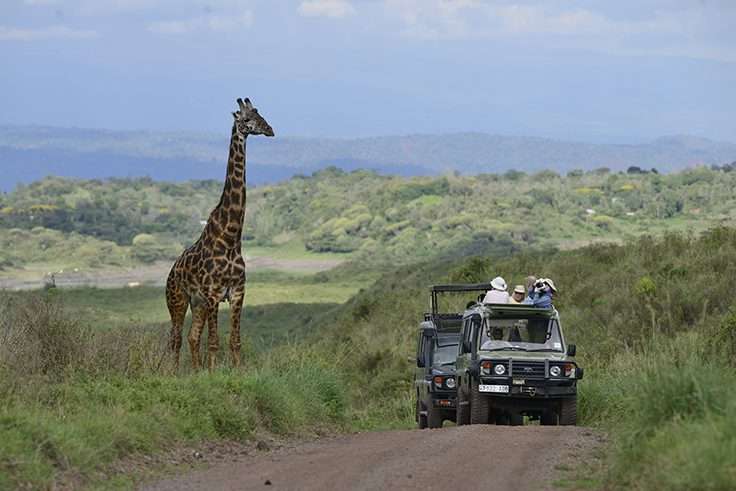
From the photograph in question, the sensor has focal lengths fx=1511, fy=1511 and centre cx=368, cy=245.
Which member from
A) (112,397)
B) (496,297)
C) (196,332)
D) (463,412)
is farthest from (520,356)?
(112,397)

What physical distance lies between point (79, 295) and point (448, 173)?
2757 inches

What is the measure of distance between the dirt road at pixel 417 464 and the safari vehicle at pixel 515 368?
6.52 ft

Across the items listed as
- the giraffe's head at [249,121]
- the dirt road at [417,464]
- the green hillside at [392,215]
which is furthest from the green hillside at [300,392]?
the green hillside at [392,215]

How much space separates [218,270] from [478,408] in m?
4.07

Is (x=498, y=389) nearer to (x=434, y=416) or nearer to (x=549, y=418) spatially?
(x=549, y=418)

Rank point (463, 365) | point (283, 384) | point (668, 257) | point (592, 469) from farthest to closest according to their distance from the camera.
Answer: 1. point (668, 257)
2. point (463, 365)
3. point (283, 384)
4. point (592, 469)

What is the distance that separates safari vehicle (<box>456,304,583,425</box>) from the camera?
63.9 ft

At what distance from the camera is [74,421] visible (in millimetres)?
14477

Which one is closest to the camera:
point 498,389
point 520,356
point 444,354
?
point 498,389

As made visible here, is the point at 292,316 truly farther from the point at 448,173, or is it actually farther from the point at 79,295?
the point at 448,173

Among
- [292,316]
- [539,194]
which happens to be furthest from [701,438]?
[539,194]

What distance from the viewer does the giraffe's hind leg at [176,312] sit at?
2128 cm

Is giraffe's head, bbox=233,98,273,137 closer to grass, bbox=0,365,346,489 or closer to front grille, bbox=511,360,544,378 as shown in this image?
grass, bbox=0,365,346,489

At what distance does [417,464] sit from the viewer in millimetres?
13758
